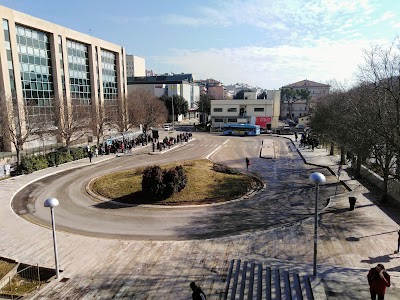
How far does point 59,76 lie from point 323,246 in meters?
43.5

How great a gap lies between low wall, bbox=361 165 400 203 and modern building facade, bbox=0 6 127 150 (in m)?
30.5

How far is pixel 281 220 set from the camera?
1688 centimetres

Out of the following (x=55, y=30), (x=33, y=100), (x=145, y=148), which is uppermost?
(x=55, y=30)

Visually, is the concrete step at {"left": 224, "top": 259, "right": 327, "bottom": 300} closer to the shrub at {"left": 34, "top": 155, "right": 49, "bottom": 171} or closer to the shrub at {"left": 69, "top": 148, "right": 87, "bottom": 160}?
the shrub at {"left": 34, "top": 155, "right": 49, "bottom": 171}

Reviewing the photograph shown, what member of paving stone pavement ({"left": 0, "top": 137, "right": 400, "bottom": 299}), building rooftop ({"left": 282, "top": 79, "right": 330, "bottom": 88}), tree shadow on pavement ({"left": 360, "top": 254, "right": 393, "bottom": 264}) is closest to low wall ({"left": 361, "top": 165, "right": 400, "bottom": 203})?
paving stone pavement ({"left": 0, "top": 137, "right": 400, "bottom": 299})

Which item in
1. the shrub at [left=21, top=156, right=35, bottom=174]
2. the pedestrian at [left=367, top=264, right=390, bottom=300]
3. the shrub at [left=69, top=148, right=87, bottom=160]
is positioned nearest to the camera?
the pedestrian at [left=367, top=264, right=390, bottom=300]

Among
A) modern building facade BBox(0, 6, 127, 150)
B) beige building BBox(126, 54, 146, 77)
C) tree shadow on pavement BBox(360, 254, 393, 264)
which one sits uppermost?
beige building BBox(126, 54, 146, 77)

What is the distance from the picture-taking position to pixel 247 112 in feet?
243

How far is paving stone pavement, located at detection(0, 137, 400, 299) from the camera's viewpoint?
10.3 m

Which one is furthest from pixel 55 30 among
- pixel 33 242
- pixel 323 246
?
pixel 323 246

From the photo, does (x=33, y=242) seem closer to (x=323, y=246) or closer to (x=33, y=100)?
(x=323, y=246)

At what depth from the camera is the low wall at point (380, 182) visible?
67.7ft

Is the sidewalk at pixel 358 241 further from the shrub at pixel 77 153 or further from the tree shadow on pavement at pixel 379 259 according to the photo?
the shrub at pixel 77 153

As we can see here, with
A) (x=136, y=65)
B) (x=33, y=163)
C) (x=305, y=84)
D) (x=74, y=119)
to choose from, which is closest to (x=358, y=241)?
(x=33, y=163)
